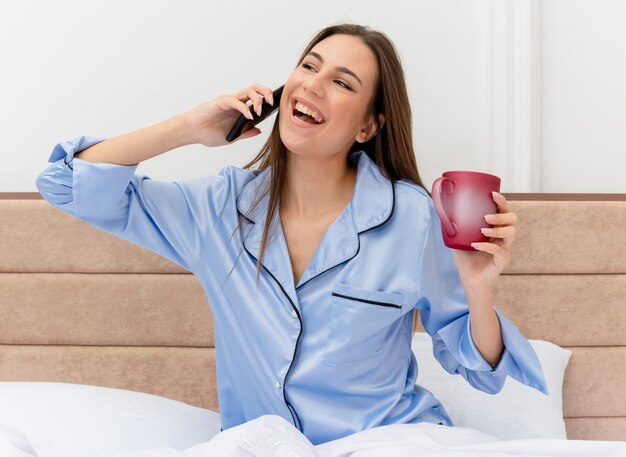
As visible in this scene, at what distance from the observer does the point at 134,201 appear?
1521 millimetres

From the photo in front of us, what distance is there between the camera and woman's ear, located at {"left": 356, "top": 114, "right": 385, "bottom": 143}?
159 cm

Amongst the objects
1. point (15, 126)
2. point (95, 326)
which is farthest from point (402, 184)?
point (15, 126)

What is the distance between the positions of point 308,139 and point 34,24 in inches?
40.3

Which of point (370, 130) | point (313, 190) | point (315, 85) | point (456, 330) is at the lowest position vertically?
point (456, 330)

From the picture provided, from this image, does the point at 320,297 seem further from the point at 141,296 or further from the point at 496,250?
the point at 141,296

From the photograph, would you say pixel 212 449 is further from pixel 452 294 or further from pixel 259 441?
pixel 452 294

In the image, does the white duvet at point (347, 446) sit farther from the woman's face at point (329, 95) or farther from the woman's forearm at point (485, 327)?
the woman's face at point (329, 95)

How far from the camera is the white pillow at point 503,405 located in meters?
1.68

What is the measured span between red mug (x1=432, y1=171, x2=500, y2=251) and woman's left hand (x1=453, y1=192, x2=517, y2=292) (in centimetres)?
1

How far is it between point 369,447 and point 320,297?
1.05ft

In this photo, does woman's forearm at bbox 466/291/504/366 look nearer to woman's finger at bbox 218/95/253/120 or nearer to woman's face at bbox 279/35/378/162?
woman's face at bbox 279/35/378/162

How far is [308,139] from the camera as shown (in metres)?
1.47

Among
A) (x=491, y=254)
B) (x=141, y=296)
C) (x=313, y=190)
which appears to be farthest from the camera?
(x=141, y=296)

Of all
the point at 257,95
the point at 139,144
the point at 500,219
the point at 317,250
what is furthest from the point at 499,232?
the point at 139,144
